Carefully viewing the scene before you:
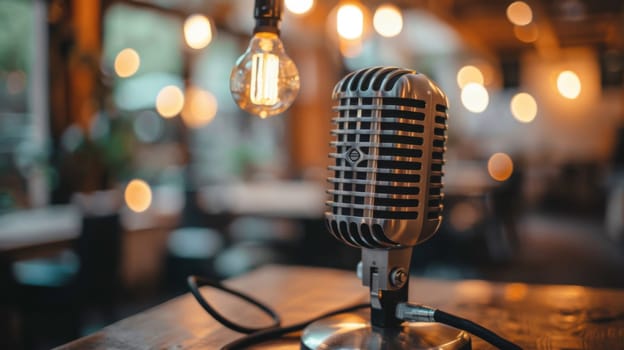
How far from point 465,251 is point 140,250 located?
3.09 meters

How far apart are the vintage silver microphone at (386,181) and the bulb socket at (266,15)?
15 centimetres

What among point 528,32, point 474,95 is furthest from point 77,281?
point 528,32

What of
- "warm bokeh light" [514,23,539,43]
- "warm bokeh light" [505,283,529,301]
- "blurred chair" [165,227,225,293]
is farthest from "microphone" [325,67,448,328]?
"warm bokeh light" [514,23,539,43]

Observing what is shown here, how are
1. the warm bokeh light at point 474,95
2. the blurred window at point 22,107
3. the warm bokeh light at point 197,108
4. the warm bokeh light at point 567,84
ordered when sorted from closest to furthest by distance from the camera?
the blurred window at point 22,107 → the warm bokeh light at point 567,84 → the warm bokeh light at point 197,108 → the warm bokeh light at point 474,95

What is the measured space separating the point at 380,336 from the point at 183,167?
6.11m

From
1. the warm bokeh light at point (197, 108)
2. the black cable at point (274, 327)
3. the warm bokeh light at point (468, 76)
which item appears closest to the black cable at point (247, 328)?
the black cable at point (274, 327)

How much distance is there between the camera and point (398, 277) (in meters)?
0.94

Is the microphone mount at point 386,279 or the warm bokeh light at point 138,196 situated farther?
the warm bokeh light at point 138,196

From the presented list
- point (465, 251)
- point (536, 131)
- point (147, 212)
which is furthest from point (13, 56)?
point (536, 131)

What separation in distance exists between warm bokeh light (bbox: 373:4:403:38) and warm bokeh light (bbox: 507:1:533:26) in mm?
2435

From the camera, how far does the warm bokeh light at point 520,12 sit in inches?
255

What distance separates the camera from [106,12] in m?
5.63

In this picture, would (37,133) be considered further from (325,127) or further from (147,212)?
(325,127)

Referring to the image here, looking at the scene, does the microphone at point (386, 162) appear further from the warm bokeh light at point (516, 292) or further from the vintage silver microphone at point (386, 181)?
the warm bokeh light at point (516, 292)
